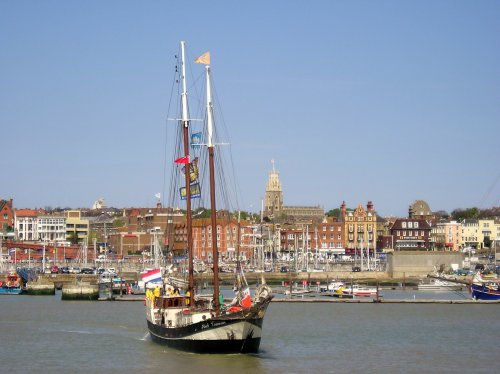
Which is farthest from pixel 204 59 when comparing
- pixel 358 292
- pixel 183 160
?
pixel 358 292

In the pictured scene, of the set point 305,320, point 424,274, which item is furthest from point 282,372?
point 424,274

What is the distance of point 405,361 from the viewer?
47875 mm

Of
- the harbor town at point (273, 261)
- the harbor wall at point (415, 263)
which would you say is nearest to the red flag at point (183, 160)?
the harbor town at point (273, 261)

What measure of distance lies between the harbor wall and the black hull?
309 ft

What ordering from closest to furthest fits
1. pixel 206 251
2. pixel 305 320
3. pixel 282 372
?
pixel 282 372 < pixel 305 320 < pixel 206 251

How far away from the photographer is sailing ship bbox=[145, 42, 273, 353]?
4444cm

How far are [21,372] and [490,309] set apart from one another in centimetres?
4717

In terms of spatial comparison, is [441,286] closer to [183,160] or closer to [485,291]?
[485,291]

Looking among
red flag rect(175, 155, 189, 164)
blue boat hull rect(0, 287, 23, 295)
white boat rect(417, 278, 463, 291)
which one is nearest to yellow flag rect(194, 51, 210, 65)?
red flag rect(175, 155, 189, 164)

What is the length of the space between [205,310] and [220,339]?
1801mm

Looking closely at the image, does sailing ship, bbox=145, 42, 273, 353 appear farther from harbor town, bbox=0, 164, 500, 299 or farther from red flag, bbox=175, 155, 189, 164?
harbor town, bbox=0, 164, 500, 299

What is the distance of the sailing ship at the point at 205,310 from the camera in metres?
44.4

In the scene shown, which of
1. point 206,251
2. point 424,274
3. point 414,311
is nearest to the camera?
point 414,311

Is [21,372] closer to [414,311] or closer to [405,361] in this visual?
[405,361]
